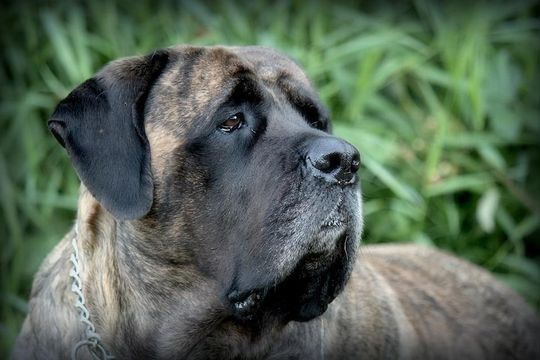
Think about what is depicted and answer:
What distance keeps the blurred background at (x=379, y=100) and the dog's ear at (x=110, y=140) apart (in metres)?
2.64

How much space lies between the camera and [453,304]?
14.6 ft

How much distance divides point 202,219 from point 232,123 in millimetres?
369

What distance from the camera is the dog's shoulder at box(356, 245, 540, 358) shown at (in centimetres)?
425

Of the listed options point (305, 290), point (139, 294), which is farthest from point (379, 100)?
point (139, 294)

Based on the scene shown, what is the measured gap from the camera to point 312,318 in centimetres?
337

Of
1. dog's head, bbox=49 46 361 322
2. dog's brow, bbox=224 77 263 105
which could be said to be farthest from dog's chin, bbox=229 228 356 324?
dog's brow, bbox=224 77 263 105

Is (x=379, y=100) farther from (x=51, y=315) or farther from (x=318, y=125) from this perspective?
(x=51, y=315)

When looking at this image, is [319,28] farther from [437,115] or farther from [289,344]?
[289,344]

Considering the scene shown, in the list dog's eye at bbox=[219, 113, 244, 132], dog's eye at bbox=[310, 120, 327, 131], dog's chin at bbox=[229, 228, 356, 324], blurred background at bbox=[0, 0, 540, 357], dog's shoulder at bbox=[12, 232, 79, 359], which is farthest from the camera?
blurred background at bbox=[0, 0, 540, 357]

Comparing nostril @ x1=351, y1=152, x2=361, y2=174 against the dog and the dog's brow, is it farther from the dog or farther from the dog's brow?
the dog's brow

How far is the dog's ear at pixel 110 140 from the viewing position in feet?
10.6

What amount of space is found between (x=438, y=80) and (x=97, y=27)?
2365 mm

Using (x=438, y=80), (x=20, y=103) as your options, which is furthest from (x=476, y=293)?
(x=20, y=103)

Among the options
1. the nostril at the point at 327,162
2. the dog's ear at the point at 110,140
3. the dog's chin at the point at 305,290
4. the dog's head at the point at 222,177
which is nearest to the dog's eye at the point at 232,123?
the dog's head at the point at 222,177
